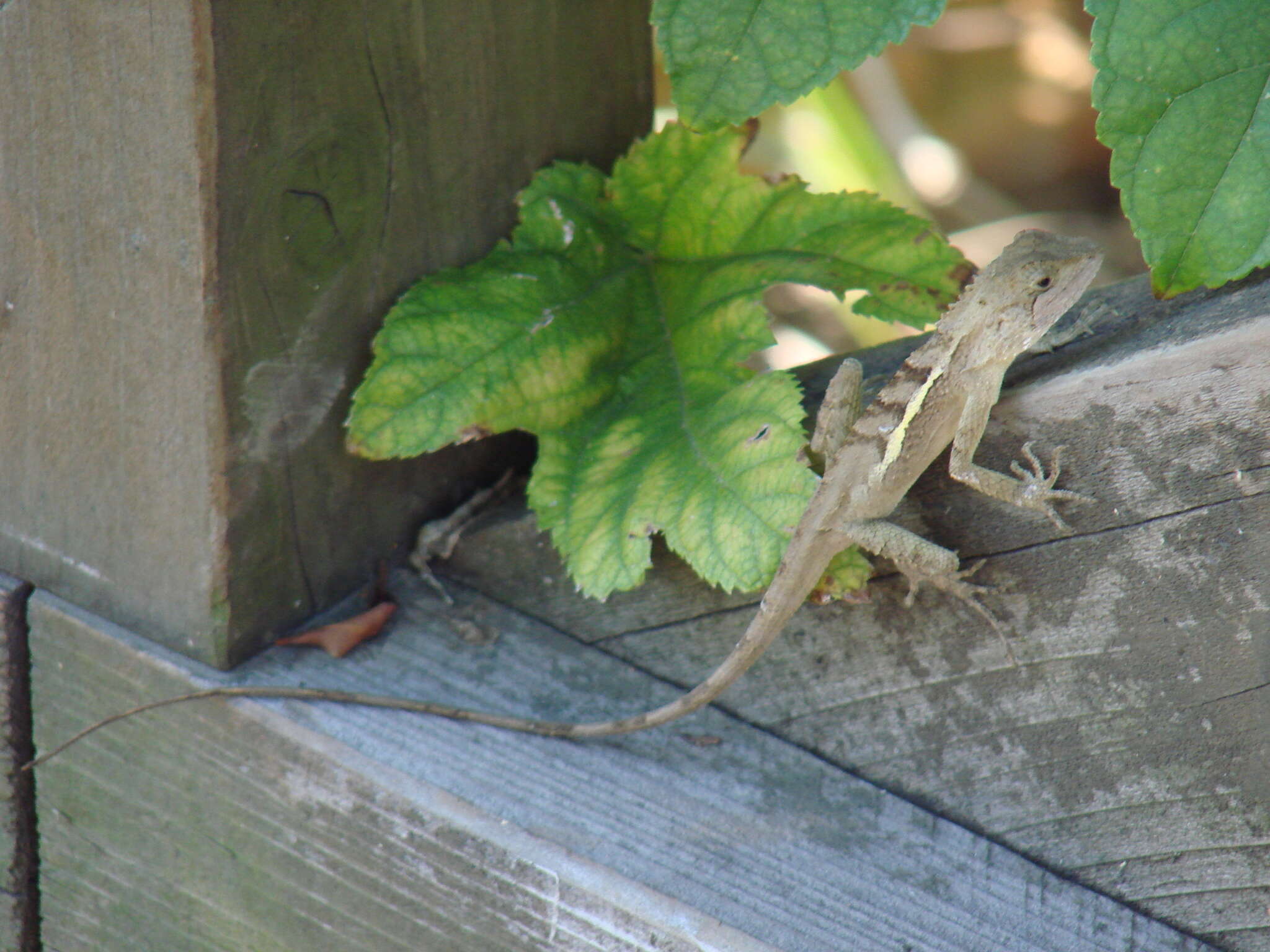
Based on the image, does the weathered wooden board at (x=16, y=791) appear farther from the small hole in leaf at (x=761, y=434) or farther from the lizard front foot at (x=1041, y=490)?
the lizard front foot at (x=1041, y=490)

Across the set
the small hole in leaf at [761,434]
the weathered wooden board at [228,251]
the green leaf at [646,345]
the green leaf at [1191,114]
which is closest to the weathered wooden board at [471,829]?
the weathered wooden board at [228,251]

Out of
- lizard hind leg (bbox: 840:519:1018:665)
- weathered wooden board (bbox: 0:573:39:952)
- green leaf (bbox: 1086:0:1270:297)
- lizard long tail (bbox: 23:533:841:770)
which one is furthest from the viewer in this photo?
weathered wooden board (bbox: 0:573:39:952)

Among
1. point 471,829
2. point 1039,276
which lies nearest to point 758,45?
point 1039,276

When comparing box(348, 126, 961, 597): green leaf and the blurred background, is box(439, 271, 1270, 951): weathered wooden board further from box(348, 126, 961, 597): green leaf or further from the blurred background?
the blurred background

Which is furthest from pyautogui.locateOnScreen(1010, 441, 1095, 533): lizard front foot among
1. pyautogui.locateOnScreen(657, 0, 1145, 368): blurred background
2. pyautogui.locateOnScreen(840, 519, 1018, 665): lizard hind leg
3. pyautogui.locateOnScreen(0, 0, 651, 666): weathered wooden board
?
pyautogui.locateOnScreen(657, 0, 1145, 368): blurred background

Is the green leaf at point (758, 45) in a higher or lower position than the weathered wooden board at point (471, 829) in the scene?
higher

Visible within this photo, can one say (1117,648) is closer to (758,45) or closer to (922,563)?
(922,563)
